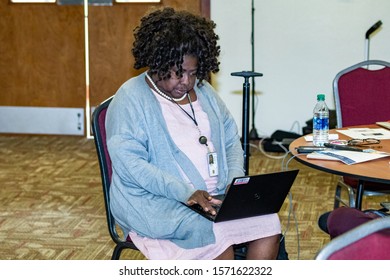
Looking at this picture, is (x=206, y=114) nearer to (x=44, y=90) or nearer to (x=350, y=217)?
(x=350, y=217)

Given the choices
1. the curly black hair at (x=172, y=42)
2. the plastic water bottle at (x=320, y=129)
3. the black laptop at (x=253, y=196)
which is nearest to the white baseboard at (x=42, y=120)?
the plastic water bottle at (x=320, y=129)

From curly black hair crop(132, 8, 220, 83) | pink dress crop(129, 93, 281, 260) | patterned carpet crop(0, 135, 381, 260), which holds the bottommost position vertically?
patterned carpet crop(0, 135, 381, 260)

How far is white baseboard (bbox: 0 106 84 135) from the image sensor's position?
655cm

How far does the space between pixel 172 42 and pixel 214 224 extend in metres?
0.65

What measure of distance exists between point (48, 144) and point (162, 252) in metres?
3.91

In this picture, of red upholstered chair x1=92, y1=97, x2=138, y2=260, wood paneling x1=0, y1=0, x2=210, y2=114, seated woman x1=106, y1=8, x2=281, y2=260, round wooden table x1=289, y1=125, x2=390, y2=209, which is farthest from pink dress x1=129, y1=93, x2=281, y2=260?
wood paneling x1=0, y1=0, x2=210, y2=114

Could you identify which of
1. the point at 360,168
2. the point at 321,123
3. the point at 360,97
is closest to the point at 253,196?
the point at 360,168

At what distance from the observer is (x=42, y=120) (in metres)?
6.59

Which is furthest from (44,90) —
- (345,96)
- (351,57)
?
(345,96)

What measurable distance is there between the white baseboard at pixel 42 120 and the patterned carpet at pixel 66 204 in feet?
0.70

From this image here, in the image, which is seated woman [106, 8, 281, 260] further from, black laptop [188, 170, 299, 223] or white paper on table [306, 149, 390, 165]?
white paper on table [306, 149, 390, 165]

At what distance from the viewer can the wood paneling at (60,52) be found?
20.9 ft

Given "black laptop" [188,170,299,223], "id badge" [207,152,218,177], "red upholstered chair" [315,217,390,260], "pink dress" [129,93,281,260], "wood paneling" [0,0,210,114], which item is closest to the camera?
"red upholstered chair" [315,217,390,260]

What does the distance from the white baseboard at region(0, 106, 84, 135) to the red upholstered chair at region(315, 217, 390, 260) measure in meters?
5.18
